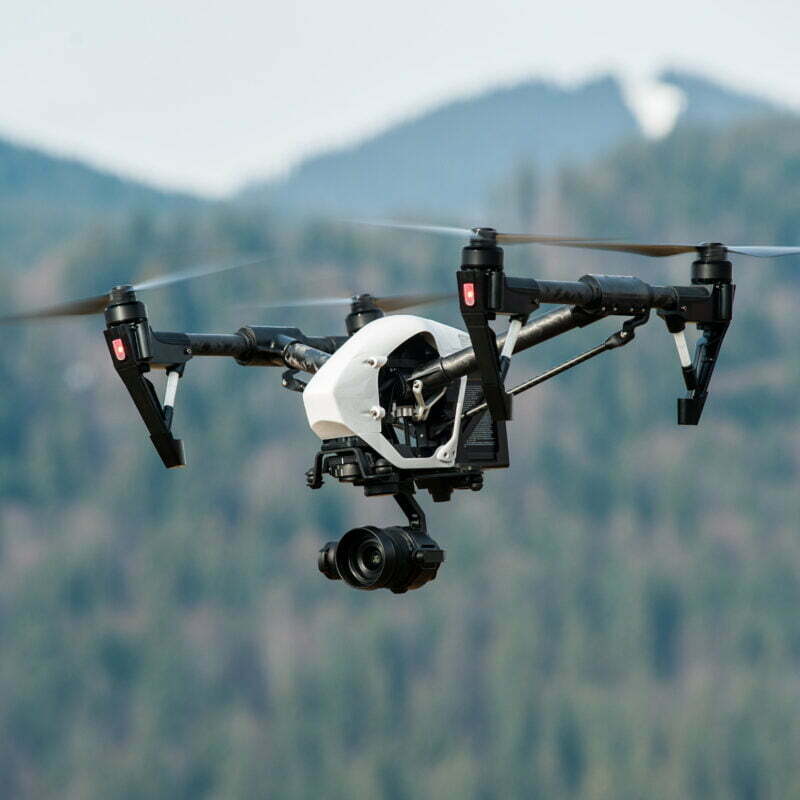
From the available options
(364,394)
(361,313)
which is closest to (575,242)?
(364,394)

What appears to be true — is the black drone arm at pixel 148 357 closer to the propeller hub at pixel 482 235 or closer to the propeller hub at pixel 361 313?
the propeller hub at pixel 361 313

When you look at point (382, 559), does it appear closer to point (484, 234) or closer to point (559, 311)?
point (559, 311)

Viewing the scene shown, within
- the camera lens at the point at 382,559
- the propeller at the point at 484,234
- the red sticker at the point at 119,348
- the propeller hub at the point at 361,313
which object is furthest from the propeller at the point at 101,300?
the camera lens at the point at 382,559

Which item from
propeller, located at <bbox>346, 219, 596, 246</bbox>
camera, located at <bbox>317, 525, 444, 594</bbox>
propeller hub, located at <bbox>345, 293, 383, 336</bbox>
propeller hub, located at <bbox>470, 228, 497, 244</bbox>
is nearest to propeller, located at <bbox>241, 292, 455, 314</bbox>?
propeller hub, located at <bbox>345, 293, 383, 336</bbox>

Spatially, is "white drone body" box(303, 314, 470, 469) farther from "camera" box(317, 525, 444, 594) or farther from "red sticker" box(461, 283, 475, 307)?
"red sticker" box(461, 283, 475, 307)

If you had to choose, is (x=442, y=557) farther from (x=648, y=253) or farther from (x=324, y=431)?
(x=648, y=253)
